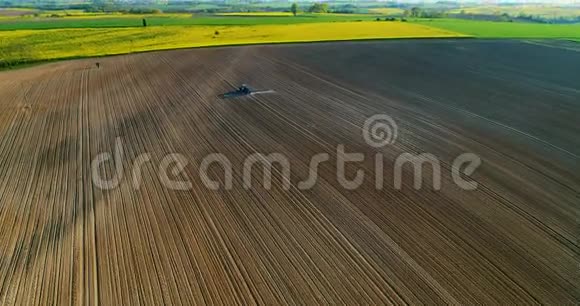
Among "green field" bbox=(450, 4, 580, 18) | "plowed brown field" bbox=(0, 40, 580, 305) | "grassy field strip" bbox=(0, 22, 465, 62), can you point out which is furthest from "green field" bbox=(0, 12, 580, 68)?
"green field" bbox=(450, 4, 580, 18)

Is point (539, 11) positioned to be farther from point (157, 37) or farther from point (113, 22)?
point (113, 22)

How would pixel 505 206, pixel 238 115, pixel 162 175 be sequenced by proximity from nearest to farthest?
pixel 505 206 → pixel 162 175 → pixel 238 115

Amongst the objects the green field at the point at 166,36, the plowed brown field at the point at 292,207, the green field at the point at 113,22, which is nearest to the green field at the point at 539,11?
the green field at the point at 166,36

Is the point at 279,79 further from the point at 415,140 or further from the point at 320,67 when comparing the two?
the point at 415,140

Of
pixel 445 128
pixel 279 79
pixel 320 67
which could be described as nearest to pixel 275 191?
pixel 445 128

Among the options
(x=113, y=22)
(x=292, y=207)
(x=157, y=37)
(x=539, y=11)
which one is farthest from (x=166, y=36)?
(x=539, y=11)

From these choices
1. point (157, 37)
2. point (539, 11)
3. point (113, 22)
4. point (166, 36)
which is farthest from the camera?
point (539, 11)

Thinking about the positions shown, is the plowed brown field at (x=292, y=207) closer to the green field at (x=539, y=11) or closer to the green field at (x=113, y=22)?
the green field at (x=113, y=22)
